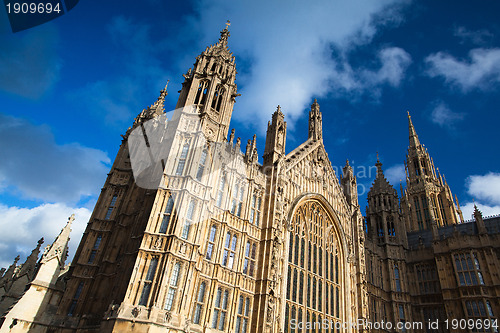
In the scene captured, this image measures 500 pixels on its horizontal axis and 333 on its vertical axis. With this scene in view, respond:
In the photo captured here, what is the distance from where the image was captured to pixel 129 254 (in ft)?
73.7

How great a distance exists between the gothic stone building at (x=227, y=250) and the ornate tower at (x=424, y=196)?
36243mm

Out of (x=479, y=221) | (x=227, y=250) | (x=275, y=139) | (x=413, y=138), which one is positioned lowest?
(x=227, y=250)

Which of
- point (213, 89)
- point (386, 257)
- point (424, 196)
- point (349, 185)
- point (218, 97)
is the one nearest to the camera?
point (213, 89)

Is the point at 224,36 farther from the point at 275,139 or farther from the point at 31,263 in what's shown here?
the point at 31,263

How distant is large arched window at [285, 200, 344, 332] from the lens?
30.2 metres

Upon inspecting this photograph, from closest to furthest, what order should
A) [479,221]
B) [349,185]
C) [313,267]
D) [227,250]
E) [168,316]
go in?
[168,316], [227,250], [313,267], [479,221], [349,185]

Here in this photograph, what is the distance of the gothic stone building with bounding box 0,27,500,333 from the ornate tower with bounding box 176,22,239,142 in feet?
0.44

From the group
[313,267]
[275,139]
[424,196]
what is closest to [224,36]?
[275,139]

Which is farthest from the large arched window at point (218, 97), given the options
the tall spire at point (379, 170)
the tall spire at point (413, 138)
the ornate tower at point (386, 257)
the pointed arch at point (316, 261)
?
the tall spire at point (413, 138)

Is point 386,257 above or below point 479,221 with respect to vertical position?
below

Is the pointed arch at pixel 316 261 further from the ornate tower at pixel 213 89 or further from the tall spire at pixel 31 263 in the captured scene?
the tall spire at pixel 31 263

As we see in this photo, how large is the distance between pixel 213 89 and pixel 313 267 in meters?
18.5

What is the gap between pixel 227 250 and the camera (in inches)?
1042

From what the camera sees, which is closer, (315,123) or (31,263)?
(31,263)
